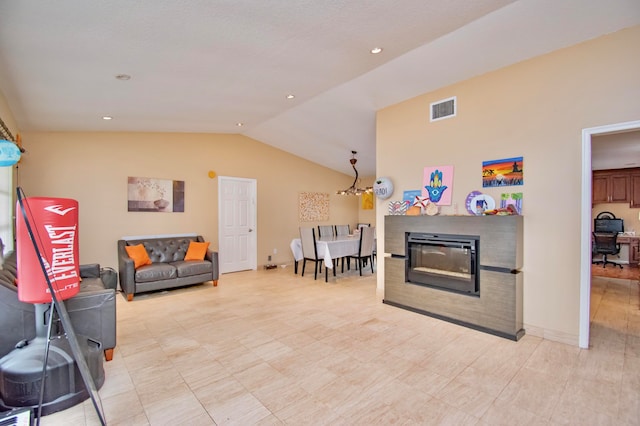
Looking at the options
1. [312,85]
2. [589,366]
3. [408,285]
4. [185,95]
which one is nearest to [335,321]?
[408,285]

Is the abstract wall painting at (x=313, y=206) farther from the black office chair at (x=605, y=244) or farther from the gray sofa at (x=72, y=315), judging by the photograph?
the black office chair at (x=605, y=244)

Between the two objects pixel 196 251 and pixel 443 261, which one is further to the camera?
pixel 196 251

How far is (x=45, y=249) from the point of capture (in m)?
1.90

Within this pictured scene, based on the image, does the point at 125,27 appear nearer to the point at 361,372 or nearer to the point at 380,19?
the point at 380,19

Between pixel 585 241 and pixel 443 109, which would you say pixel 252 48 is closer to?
pixel 443 109

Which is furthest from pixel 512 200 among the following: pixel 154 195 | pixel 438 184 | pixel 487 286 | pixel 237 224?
pixel 154 195

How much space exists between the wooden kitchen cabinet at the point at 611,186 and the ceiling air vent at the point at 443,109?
6.13 m

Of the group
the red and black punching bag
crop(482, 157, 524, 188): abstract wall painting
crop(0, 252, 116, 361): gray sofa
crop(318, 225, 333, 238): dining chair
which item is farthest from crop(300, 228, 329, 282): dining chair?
the red and black punching bag

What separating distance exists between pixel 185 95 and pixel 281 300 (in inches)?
116

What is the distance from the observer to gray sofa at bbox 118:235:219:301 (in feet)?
14.9

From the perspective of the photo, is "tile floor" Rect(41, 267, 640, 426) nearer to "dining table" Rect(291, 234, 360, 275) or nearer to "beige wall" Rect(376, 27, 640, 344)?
"beige wall" Rect(376, 27, 640, 344)

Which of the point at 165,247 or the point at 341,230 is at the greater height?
the point at 341,230

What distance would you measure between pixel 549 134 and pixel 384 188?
1908 millimetres

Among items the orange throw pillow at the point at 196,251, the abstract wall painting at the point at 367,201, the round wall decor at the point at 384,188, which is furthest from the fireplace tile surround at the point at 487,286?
the abstract wall painting at the point at 367,201
